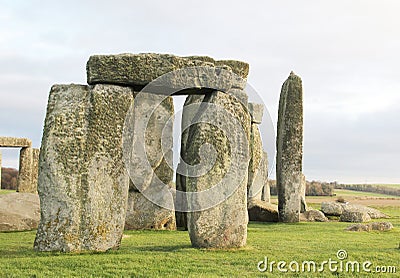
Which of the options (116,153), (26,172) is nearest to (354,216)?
(116,153)

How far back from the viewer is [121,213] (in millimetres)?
8820

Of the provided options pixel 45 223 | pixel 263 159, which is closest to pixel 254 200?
pixel 263 159

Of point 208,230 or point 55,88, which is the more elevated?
point 55,88

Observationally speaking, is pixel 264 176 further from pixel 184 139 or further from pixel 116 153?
pixel 116 153

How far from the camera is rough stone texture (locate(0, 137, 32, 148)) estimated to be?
23750 millimetres

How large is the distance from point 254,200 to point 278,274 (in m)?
11.4

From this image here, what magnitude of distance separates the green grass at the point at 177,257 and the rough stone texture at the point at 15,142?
13.5 metres

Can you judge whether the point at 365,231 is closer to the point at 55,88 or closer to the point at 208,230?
the point at 208,230

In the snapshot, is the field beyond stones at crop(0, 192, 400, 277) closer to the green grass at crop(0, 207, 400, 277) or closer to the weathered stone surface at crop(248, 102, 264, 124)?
the green grass at crop(0, 207, 400, 277)

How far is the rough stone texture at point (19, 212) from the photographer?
489 inches

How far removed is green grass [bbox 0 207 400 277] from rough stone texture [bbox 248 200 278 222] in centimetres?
580

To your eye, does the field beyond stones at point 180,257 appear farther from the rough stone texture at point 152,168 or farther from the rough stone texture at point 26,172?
the rough stone texture at point 26,172

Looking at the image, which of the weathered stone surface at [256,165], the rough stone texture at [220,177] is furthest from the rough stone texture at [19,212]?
the weathered stone surface at [256,165]

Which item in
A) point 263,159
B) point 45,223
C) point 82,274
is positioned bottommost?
point 82,274
